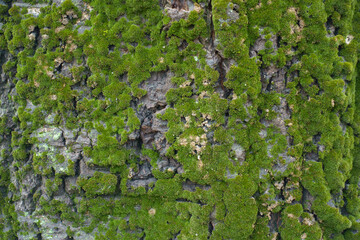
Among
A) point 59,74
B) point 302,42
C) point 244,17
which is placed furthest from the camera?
point 59,74

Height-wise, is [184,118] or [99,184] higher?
[184,118]

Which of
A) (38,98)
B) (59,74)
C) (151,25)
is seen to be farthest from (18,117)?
(151,25)

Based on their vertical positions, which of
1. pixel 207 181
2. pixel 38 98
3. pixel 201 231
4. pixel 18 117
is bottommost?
pixel 201 231

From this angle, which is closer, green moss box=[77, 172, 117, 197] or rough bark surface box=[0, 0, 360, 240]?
rough bark surface box=[0, 0, 360, 240]

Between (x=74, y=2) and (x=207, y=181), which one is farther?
(x=74, y=2)

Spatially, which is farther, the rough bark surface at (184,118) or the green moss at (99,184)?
the green moss at (99,184)

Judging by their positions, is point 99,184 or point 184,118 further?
point 99,184

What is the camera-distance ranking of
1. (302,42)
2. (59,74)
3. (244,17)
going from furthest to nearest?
(59,74) < (302,42) < (244,17)

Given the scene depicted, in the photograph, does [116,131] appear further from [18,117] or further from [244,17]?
[244,17]
